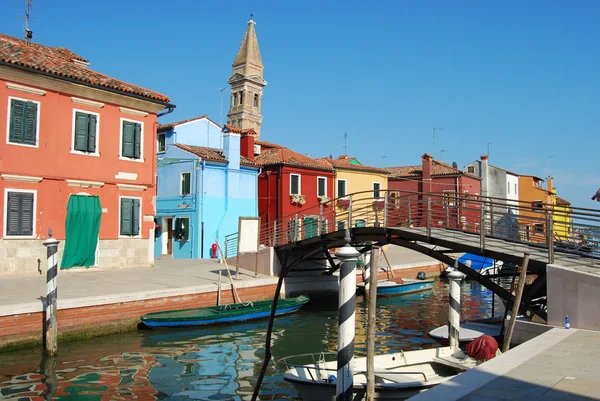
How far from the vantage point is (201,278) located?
63.3 feet

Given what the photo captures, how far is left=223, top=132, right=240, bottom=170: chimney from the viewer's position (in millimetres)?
29141

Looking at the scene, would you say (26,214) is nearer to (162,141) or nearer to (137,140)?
(137,140)

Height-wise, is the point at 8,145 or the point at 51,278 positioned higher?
the point at 8,145

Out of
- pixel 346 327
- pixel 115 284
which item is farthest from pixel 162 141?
pixel 346 327

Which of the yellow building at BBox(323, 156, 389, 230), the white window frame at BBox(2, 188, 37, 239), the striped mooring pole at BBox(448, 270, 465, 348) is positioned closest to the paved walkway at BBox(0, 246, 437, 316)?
the white window frame at BBox(2, 188, 37, 239)

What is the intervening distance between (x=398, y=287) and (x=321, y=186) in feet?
40.7

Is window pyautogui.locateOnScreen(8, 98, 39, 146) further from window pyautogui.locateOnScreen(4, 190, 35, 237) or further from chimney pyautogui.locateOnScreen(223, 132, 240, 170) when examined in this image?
chimney pyautogui.locateOnScreen(223, 132, 240, 170)

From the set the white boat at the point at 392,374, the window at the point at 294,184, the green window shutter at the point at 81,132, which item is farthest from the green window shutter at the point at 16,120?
the window at the point at 294,184

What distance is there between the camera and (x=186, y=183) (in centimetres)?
2875

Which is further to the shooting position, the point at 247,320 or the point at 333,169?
the point at 333,169

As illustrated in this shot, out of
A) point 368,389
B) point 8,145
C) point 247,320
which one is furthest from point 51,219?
point 368,389

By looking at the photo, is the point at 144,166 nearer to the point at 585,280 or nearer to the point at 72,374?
the point at 72,374

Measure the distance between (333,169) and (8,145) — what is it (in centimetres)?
2127

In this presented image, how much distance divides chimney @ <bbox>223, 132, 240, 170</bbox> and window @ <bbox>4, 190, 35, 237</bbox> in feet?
41.5
